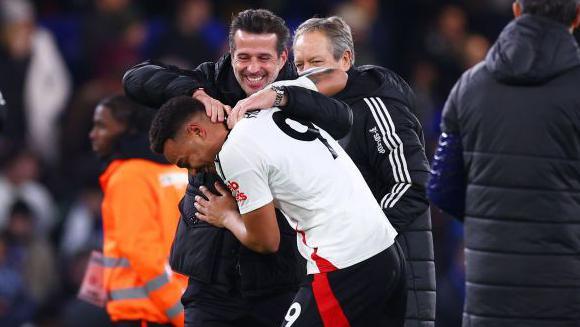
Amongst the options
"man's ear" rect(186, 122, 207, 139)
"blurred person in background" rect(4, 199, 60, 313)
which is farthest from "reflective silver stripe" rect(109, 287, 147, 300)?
"blurred person in background" rect(4, 199, 60, 313)

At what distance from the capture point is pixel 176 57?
1095cm

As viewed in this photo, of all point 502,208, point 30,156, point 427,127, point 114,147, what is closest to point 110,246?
point 114,147

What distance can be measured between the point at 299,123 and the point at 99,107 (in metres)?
2.00

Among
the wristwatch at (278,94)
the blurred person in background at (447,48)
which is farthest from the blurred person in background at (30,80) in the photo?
the wristwatch at (278,94)

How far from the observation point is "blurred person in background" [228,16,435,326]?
5.59 m

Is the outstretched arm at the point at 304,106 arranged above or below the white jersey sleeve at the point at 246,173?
above

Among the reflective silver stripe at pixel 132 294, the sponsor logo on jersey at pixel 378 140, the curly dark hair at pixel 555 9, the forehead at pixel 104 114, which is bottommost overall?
the reflective silver stripe at pixel 132 294

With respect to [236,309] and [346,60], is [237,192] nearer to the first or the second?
[236,309]

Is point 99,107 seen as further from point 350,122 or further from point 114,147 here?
point 350,122

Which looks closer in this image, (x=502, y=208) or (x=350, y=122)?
(x=502, y=208)

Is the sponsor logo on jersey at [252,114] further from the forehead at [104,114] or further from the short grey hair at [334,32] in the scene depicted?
the forehead at [104,114]

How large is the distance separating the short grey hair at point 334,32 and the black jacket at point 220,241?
1.58 ft

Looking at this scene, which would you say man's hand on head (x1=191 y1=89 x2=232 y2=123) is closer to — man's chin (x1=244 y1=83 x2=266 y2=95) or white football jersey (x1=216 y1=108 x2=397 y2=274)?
white football jersey (x1=216 y1=108 x2=397 y2=274)

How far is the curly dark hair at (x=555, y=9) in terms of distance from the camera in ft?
15.4
